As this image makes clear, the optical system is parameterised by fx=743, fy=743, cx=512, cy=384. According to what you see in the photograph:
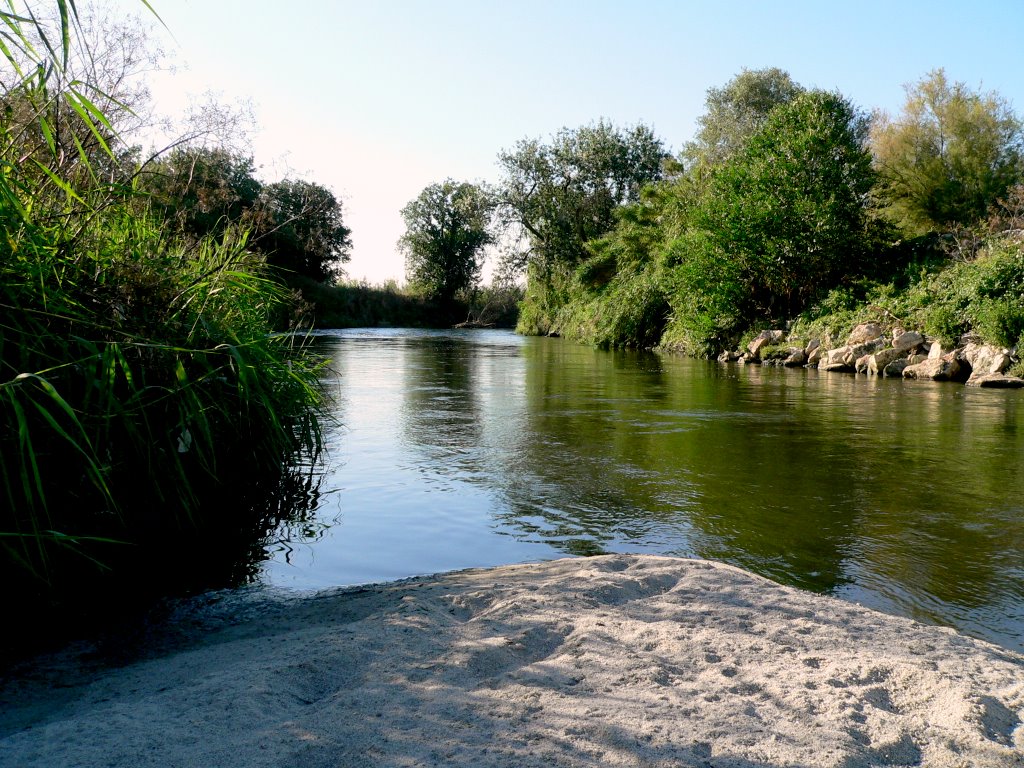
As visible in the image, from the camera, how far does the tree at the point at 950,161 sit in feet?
94.3

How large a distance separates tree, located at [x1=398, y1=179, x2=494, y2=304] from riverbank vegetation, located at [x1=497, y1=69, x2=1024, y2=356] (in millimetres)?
31377

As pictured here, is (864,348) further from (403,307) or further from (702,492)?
(403,307)

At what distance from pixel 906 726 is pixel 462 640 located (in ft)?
5.42

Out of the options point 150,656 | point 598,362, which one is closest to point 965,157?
point 598,362

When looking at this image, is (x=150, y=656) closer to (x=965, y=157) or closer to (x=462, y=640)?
(x=462, y=640)

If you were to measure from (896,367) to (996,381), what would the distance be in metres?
3.08

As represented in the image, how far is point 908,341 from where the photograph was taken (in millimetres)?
18375

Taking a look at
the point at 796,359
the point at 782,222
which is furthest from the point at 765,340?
the point at 782,222

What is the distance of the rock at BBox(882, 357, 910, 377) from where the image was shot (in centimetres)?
1795

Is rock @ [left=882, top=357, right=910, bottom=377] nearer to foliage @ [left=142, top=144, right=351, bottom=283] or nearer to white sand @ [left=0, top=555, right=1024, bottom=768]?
foliage @ [left=142, top=144, right=351, bottom=283]

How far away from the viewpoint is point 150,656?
3234mm

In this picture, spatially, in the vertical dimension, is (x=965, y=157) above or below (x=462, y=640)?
above

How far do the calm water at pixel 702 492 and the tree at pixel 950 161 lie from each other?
19.1m

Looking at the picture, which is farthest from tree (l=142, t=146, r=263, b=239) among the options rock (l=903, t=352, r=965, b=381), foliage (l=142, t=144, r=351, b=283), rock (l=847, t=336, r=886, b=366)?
rock (l=847, t=336, r=886, b=366)
